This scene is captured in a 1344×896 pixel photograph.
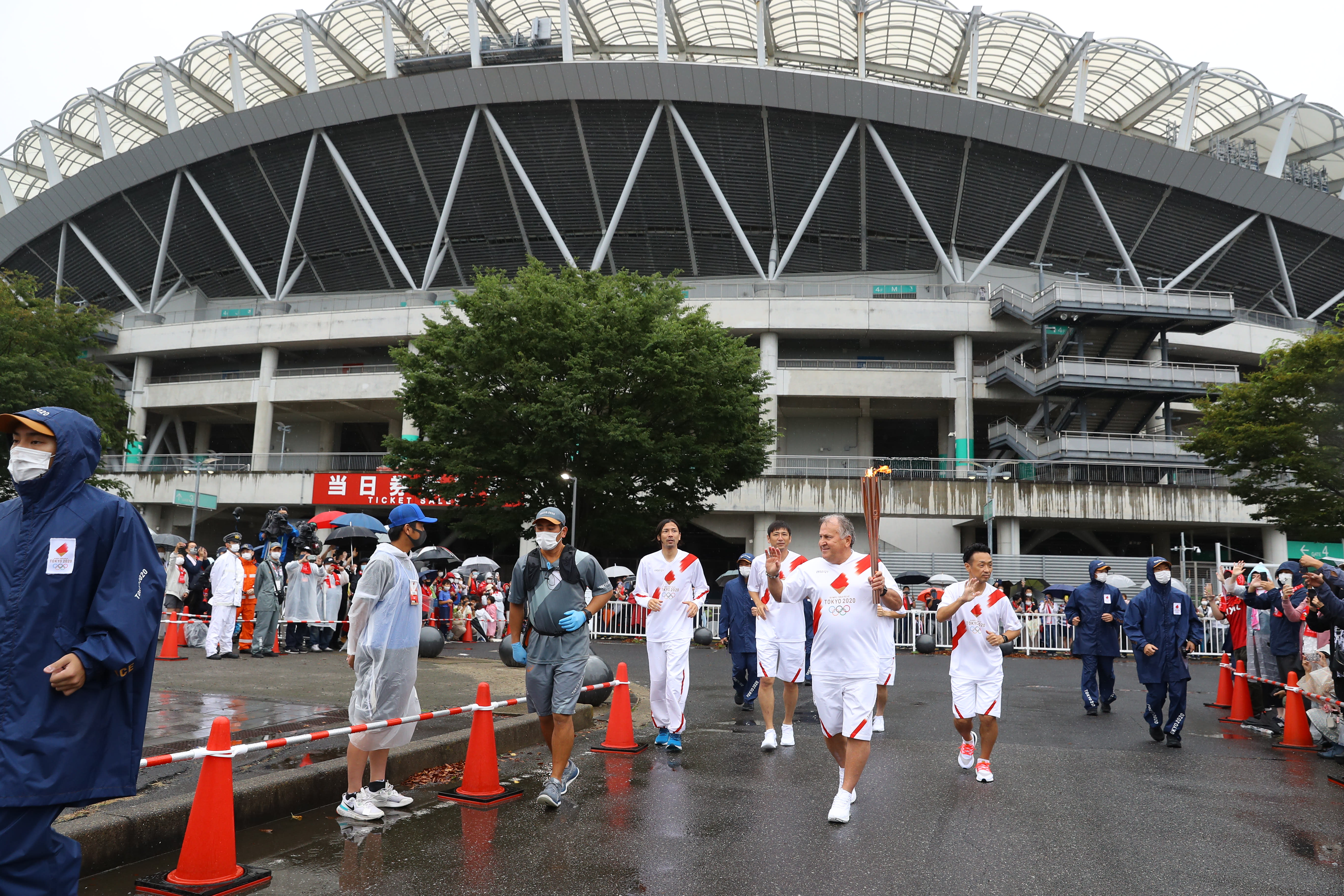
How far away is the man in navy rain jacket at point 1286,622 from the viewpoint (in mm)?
10320

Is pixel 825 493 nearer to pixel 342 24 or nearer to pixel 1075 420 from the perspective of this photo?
pixel 1075 420

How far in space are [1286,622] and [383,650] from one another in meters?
10.3

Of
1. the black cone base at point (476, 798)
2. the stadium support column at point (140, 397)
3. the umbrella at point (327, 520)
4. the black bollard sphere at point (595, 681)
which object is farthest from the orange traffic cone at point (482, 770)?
the stadium support column at point (140, 397)

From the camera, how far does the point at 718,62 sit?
4734 centimetres

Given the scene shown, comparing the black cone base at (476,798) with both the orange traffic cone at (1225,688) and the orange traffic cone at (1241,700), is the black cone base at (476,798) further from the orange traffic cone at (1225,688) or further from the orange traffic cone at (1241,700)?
the orange traffic cone at (1225,688)

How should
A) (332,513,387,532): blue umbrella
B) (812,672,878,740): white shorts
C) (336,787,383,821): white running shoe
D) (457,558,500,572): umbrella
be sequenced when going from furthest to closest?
(457,558,500,572): umbrella → (332,513,387,532): blue umbrella → (812,672,878,740): white shorts → (336,787,383,821): white running shoe

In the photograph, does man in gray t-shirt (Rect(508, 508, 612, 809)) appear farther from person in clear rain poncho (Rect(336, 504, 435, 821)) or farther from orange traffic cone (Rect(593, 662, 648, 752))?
Result: orange traffic cone (Rect(593, 662, 648, 752))

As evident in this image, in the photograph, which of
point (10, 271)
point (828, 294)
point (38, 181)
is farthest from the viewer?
point (38, 181)

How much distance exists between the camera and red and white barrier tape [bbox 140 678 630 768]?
4688 millimetres

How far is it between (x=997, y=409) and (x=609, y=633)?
25246 millimetres

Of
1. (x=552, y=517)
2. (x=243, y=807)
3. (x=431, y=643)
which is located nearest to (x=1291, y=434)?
(x=431, y=643)

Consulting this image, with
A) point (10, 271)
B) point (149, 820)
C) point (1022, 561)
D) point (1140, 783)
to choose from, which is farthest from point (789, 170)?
point (149, 820)

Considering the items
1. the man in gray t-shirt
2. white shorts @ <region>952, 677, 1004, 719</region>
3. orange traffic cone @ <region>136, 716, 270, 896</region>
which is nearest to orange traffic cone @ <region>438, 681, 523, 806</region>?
the man in gray t-shirt

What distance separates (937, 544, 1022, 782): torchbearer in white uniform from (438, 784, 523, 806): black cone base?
12.3 ft
